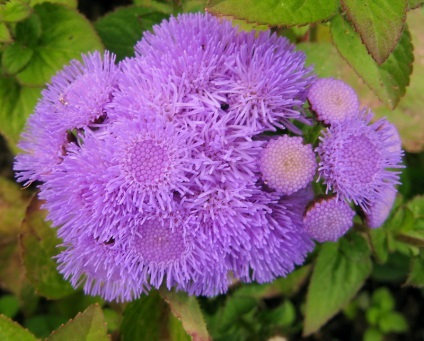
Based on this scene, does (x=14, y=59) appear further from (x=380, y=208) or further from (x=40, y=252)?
(x=380, y=208)

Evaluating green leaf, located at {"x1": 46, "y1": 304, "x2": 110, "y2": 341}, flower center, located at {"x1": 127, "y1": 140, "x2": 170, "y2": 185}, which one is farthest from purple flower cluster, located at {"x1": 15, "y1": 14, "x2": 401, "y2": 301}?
green leaf, located at {"x1": 46, "y1": 304, "x2": 110, "y2": 341}

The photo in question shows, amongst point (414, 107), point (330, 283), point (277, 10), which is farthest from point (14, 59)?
point (414, 107)

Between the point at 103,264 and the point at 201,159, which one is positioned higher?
the point at 201,159

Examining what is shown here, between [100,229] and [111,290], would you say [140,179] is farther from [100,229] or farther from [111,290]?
[111,290]

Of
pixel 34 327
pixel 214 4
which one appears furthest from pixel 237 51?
pixel 34 327

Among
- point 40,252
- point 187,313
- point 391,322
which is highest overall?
A: point 187,313

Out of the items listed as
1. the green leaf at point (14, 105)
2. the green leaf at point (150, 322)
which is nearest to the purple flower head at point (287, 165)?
the green leaf at point (150, 322)

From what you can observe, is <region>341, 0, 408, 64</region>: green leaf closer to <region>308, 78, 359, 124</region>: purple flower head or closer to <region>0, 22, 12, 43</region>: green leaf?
<region>308, 78, 359, 124</region>: purple flower head
